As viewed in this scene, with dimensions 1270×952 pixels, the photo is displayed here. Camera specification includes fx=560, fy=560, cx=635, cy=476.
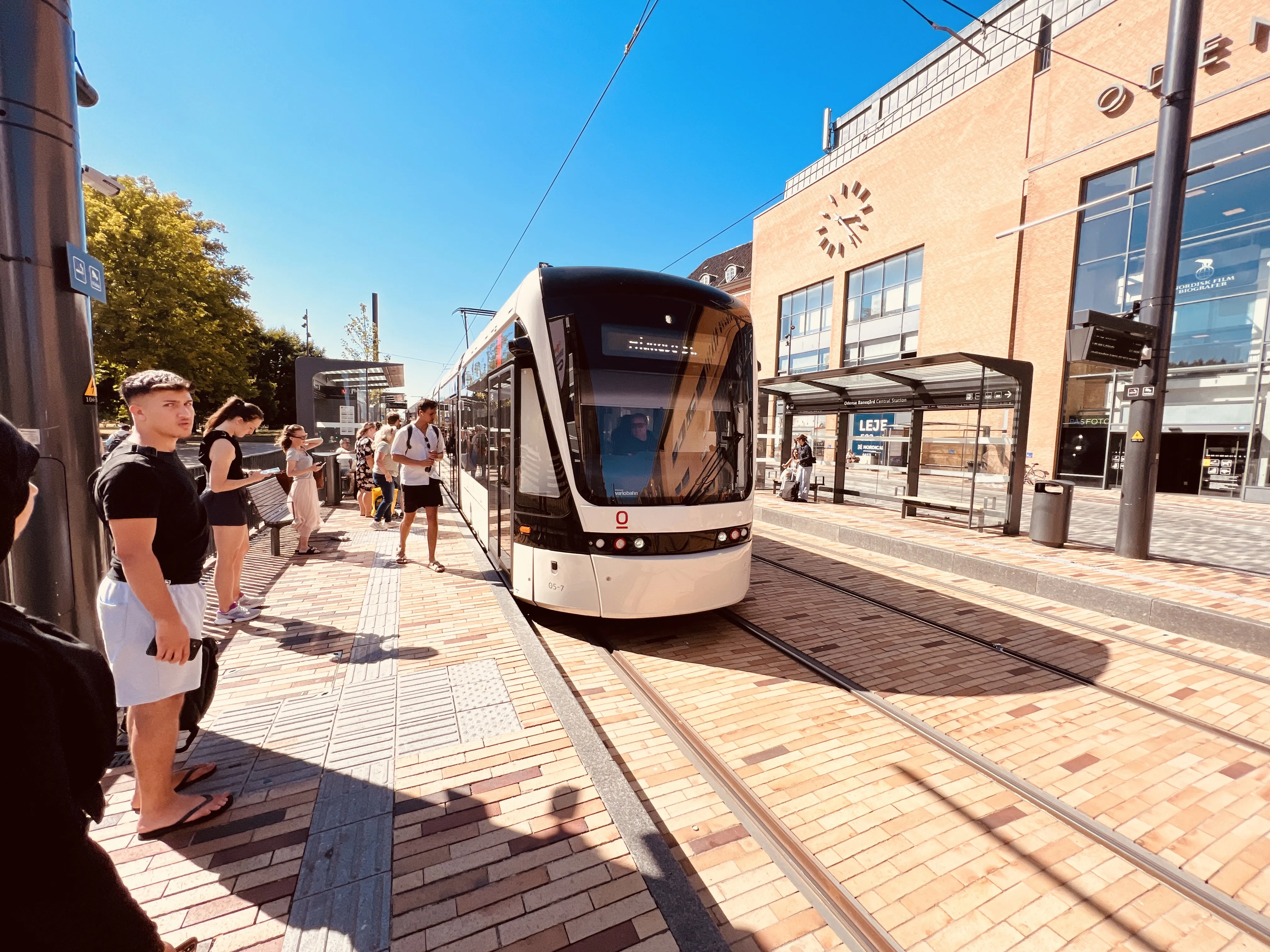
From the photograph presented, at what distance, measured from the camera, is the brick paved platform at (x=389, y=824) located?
205cm

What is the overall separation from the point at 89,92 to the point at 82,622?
3.36 metres

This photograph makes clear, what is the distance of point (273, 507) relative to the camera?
746 centimetres

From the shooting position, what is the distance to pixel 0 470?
1067 millimetres

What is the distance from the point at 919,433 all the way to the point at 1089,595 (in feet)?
21.4

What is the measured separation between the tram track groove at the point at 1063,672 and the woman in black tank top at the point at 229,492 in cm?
598

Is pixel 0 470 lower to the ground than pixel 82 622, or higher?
higher

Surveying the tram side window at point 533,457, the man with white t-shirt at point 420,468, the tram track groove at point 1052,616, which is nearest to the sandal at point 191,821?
the tram side window at point 533,457

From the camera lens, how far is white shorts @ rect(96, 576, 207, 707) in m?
2.22

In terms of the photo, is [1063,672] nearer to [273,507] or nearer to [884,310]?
[273,507]

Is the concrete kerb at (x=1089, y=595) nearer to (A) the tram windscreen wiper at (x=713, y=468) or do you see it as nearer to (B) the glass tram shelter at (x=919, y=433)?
(B) the glass tram shelter at (x=919, y=433)

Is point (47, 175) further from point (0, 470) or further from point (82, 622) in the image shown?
point (0, 470)

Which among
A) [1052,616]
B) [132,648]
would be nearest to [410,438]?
[132,648]

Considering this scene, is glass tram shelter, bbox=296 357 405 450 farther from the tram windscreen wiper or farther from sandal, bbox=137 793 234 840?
sandal, bbox=137 793 234 840

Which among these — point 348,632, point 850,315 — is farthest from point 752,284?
point 348,632
